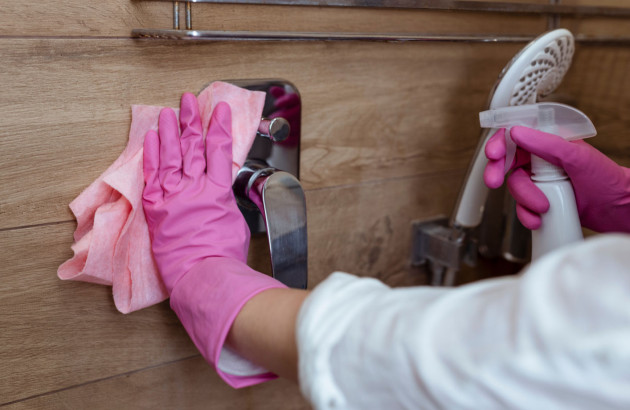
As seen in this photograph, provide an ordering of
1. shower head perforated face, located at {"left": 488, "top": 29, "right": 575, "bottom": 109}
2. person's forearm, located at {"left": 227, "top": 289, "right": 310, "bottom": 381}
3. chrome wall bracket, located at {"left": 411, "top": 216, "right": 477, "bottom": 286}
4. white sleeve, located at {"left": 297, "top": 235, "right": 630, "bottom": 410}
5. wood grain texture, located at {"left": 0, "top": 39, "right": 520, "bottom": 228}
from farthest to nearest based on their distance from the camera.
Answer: chrome wall bracket, located at {"left": 411, "top": 216, "right": 477, "bottom": 286} < shower head perforated face, located at {"left": 488, "top": 29, "right": 575, "bottom": 109} < wood grain texture, located at {"left": 0, "top": 39, "right": 520, "bottom": 228} < person's forearm, located at {"left": 227, "top": 289, "right": 310, "bottom": 381} < white sleeve, located at {"left": 297, "top": 235, "right": 630, "bottom": 410}

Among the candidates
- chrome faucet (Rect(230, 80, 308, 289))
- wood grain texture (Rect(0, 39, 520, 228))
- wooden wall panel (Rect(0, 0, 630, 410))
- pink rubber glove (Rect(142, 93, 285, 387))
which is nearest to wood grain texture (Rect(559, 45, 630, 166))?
wooden wall panel (Rect(0, 0, 630, 410))

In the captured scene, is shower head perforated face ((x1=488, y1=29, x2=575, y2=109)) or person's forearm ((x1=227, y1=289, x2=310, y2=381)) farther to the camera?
shower head perforated face ((x1=488, y1=29, x2=575, y2=109))

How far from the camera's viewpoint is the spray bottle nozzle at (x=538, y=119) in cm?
67

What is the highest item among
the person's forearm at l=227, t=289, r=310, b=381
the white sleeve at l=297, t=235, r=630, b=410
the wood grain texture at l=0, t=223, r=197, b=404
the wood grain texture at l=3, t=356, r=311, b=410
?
the white sleeve at l=297, t=235, r=630, b=410

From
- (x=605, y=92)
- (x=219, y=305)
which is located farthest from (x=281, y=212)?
(x=605, y=92)

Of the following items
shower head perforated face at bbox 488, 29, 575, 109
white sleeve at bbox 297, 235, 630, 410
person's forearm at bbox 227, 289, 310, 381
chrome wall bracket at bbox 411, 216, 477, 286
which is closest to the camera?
white sleeve at bbox 297, 235, 630, 410

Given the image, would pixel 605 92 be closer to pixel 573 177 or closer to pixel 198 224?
pixel 573 177

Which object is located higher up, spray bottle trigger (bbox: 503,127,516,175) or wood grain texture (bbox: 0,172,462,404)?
spray bottle trigger (bbox: 503,127,516,175)

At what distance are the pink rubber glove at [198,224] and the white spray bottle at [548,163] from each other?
0.29 m

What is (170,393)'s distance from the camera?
29.2 inches

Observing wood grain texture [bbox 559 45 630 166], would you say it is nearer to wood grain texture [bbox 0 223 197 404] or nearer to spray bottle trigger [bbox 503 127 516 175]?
spray bottle trigger [bbox 503 127 516 175]

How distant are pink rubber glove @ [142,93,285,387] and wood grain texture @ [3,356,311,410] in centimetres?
18

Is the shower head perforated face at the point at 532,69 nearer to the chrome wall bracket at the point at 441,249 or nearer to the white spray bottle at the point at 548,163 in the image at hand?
the white spray bottle at the point at 548,163

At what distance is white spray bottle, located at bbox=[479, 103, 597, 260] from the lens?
0.67 m
